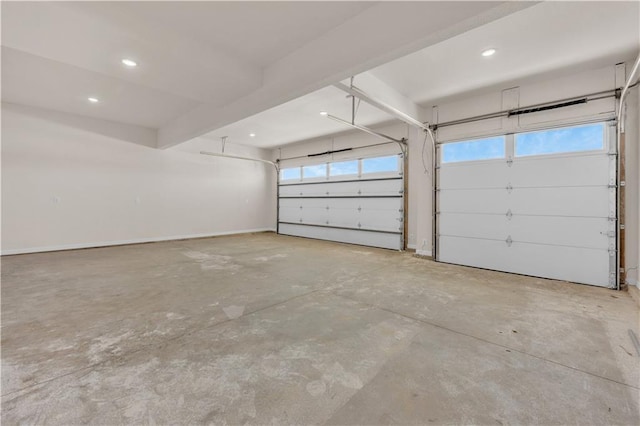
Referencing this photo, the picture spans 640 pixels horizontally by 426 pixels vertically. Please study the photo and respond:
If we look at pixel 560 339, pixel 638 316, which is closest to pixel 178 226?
pixel 560 339

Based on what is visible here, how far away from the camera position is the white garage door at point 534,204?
371 cm

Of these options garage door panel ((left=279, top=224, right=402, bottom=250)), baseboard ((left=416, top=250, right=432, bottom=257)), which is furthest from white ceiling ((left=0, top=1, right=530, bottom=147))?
garage door panel ((left=279, top=224, right=402, bottom=250))

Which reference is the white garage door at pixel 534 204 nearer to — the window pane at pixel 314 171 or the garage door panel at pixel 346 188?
the garage door panel at pixel 346 188

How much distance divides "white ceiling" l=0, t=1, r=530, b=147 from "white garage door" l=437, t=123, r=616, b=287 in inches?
118

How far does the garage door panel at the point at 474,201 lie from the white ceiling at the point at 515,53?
5.69ft

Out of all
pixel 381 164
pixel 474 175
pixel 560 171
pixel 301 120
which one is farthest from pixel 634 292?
pixel 301 120

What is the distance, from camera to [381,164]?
6770mm

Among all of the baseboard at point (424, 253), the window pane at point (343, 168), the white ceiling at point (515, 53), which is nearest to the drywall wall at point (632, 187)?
the white ceiling at point (515, 53)

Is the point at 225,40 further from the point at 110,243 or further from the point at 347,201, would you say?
the point at 110,243

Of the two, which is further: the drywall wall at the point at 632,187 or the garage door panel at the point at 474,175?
the garage door panel at the point at 474,175

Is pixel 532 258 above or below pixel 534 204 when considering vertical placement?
below

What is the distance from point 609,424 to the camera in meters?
1.36

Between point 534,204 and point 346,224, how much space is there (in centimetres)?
422

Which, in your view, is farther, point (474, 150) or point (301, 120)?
point (301, 120)
